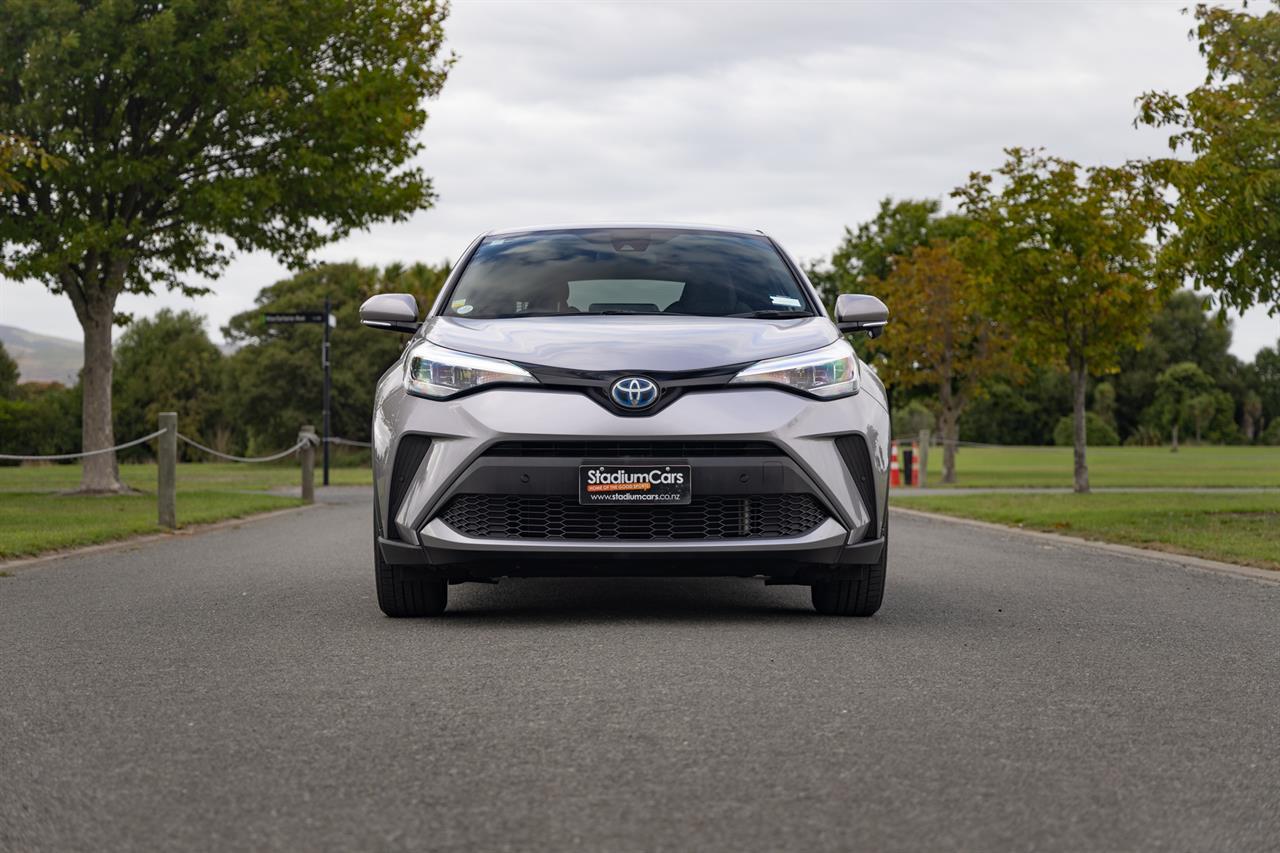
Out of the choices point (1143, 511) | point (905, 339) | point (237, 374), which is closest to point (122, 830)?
point (1143, 511)

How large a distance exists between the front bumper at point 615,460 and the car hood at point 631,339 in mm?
177

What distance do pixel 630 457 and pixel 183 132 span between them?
17.6 m

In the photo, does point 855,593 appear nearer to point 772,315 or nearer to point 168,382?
point 772,315

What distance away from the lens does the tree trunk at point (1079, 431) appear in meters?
25.0

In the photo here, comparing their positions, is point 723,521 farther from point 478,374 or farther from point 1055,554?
point 1055,554

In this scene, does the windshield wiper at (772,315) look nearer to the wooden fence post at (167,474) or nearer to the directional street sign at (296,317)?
the wooden fence post at (167,474)

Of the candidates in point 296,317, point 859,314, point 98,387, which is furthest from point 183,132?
point 859,314

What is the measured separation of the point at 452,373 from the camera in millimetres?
6461

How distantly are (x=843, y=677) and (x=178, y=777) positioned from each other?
7.65 ft

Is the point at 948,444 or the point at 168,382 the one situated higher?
the point at 168,382

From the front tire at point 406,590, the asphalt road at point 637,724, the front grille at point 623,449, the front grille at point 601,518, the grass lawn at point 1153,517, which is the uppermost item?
the front grille at point 623,449

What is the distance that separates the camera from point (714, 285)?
24.7ft

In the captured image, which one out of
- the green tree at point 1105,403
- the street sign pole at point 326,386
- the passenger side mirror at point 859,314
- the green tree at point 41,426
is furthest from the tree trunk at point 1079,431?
the green tree at point 1105,403

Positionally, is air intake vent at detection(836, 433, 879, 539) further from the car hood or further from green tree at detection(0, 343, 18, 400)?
green tree at detection(0, 343, 18, 400)
